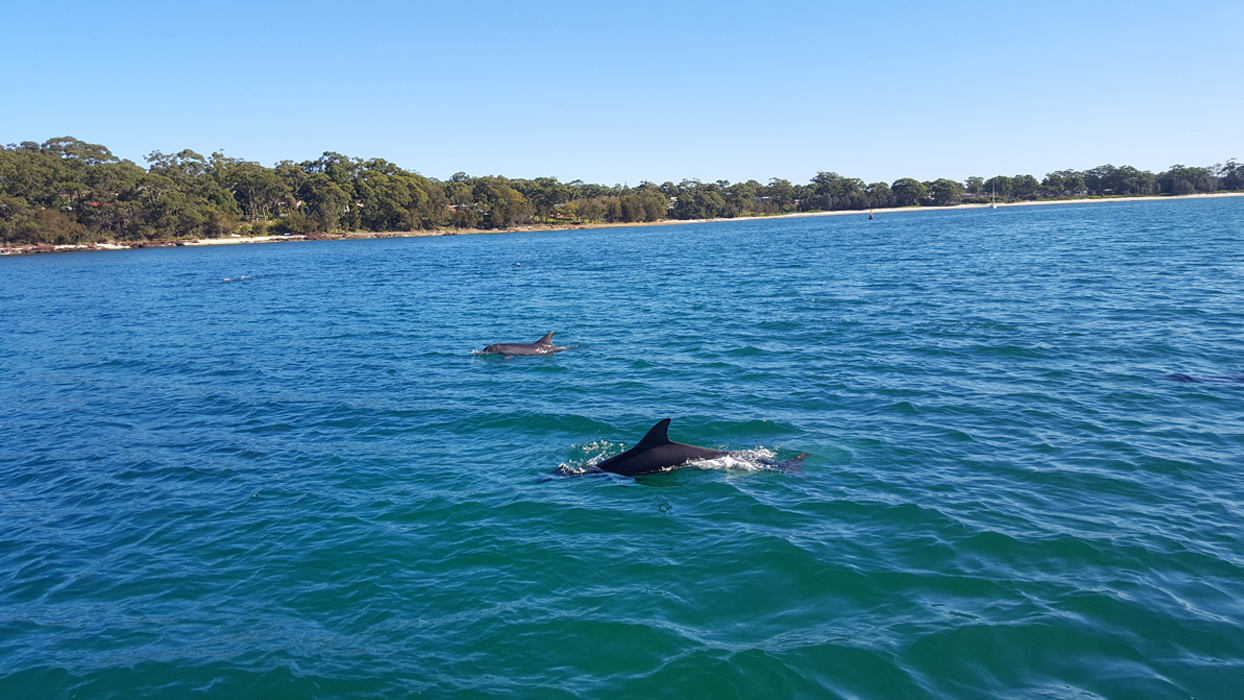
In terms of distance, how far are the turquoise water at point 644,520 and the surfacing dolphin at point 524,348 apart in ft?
3.19

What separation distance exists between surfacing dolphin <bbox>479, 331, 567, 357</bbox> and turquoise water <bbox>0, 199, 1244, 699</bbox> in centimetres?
97

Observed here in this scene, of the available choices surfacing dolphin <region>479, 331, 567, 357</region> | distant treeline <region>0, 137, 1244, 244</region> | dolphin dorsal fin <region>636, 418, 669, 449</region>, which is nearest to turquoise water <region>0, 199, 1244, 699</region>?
dolphin dorsal fin <region>636, 418, 669, 449</region>

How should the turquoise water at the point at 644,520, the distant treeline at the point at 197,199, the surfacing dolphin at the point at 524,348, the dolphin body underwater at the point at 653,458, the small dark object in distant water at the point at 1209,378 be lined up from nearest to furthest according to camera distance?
the turquoise water at the point at 644,520, the dolphin body underwater at the point at 653,458, the small dark object in distant water at the point at 1209,378, the surfacing dolphin at the point at 524,348, the distant treeline at the point at 197,199

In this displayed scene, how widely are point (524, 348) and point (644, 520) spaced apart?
14.5 metres

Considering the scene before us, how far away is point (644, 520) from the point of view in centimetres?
1095

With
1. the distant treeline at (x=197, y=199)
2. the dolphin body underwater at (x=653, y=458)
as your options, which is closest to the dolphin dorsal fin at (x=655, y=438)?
the dolphin body underwater at (x=653, y=458)

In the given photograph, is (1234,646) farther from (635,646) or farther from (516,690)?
(516,690)

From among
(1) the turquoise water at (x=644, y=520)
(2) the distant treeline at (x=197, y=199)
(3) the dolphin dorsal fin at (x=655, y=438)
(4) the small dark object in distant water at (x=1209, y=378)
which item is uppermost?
(2) the distant treeline at (x=197, y=199)

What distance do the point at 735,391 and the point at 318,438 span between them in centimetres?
1064

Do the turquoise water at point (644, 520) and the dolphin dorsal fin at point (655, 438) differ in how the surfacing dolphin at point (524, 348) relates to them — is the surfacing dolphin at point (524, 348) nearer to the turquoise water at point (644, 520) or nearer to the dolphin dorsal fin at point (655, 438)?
the turquoise water at point (644, 520)

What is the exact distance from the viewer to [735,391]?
18.2 meters

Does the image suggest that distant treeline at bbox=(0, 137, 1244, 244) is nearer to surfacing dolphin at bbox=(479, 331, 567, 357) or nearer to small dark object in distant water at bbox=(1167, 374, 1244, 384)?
surfacing dolphin at bbox=(479, 331, 567, 357)

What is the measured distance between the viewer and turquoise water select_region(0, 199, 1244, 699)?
7.42 meters

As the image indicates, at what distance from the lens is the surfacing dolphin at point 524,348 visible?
960 inches
